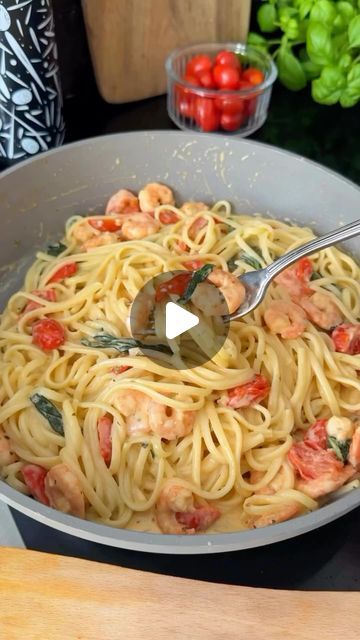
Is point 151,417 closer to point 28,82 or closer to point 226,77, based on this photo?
point 28,82

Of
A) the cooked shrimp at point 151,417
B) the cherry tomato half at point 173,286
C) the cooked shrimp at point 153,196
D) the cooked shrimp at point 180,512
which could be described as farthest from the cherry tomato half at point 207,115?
the cooked shrimp at point 180,512

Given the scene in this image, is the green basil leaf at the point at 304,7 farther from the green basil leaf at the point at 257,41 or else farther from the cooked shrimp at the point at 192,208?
the cooked shrimp at the point at 192,208

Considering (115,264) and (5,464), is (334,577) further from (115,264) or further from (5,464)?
(115,264)

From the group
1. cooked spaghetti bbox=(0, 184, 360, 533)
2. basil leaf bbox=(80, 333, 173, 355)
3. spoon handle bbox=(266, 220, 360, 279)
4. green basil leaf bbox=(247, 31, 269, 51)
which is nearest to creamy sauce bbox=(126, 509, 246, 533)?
cooked spaghetti bbox=(0, 184, 360, 533)

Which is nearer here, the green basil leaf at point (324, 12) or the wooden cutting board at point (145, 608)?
the wooden cutting board at point (145, 608)

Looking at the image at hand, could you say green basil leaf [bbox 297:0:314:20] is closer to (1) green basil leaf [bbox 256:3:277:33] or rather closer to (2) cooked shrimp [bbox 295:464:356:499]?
(1) green basil leaf [bbox 256:3:277:33]
